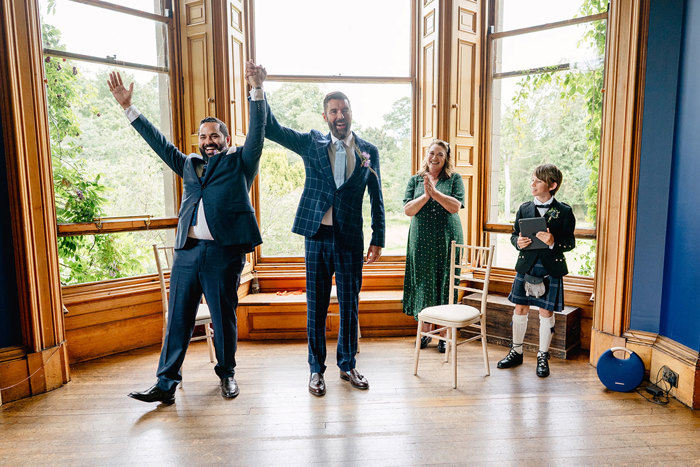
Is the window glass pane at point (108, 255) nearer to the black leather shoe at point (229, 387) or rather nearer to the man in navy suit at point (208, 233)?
the man in navy suit at point (208, 233)

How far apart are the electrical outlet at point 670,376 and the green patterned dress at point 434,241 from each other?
136cm

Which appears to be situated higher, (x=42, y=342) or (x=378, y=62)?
(x=378, y=62)

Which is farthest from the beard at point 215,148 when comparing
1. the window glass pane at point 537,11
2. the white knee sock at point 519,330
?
the window glass pane at point 537,11

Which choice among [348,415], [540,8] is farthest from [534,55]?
[348,415]

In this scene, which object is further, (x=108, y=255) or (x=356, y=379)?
(x=108, y=255)

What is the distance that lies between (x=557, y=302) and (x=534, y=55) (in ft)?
6.90

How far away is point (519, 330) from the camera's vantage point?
3.12 m

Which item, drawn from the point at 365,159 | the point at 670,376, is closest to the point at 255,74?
the point at 365,159

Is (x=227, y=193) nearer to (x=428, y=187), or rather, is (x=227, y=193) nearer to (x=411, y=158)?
(x=428, y=187)

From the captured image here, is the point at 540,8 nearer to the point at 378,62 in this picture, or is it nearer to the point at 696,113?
the point at 378,62

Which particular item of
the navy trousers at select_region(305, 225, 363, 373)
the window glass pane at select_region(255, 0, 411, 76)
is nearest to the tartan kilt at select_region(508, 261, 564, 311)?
the navy trousers at select_region(305, 225, 363, 373)

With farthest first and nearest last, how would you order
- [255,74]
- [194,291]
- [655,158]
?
[655,158]
[194,291]
[255,74]

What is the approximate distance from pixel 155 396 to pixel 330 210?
1407 millimetres

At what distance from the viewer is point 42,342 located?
Answer: 277 centimetres
